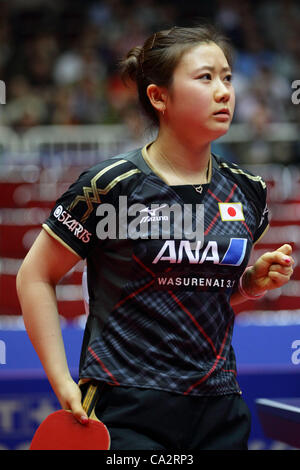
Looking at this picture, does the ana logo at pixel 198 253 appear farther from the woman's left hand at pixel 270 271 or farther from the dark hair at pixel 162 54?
the dark hair at pixel 162 54

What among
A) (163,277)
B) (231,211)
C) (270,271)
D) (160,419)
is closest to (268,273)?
(270,271)

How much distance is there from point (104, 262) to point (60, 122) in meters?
7.26

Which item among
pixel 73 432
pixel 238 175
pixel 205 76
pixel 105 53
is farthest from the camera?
pixel 105 53

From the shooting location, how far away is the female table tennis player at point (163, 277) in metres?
1.87

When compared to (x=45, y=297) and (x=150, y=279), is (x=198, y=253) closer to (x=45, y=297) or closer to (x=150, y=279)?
(x=150, y=279)

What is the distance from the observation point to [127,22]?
1049 centimetres

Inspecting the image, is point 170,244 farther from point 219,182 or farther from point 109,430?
point 109,430

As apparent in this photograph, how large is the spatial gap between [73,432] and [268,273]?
0.62 m

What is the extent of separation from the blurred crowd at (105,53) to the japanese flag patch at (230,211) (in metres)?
6.67

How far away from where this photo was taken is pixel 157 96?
6.79 ft

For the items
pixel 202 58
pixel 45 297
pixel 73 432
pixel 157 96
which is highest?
pixel 202 58

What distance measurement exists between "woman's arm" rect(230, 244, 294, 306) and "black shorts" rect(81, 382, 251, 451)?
33 centimetres

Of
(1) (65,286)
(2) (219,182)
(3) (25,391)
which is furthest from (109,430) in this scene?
(1) (65,286)

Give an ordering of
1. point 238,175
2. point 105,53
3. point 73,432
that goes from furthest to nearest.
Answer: point 105,53
point 238,175
point 73,432
